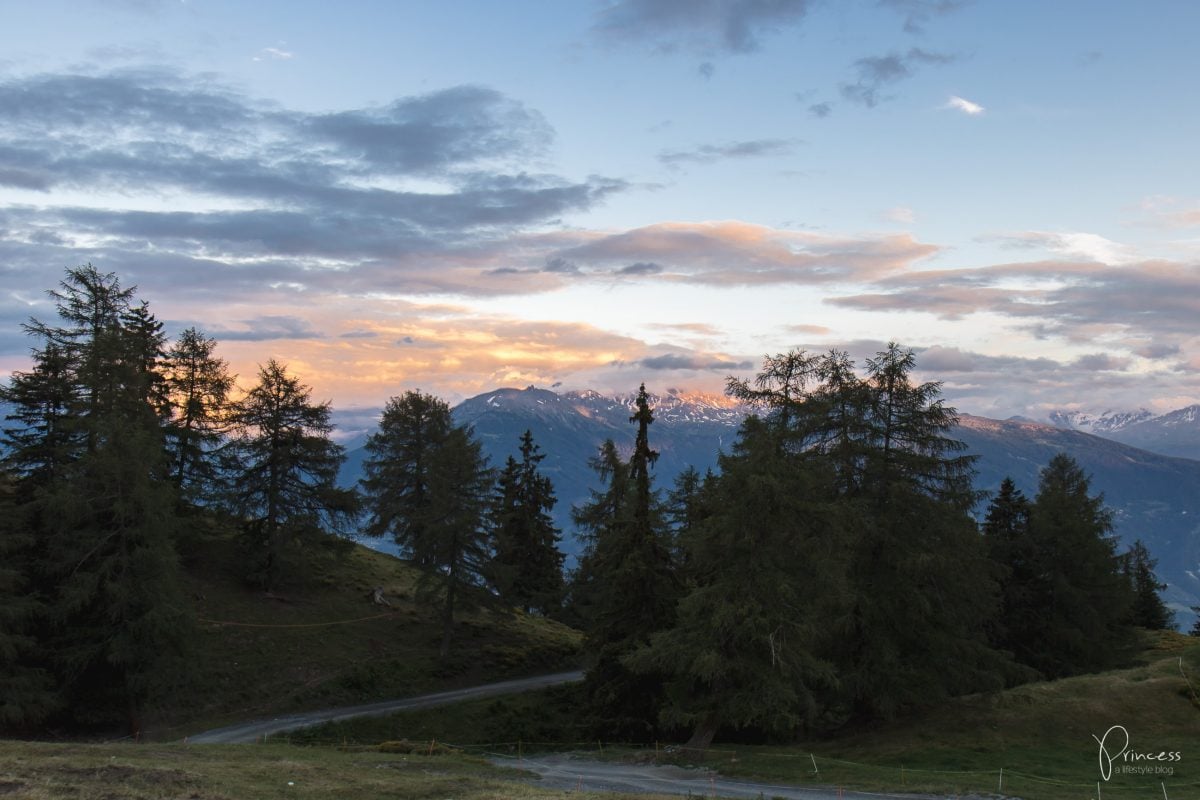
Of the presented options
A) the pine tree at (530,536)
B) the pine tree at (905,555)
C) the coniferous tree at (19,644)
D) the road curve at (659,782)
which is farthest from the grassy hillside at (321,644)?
the pine tree at (905,555)

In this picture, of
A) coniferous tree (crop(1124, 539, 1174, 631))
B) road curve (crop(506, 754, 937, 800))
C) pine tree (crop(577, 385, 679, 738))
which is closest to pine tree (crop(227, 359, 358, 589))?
pine tree (crop(577, 385, 679, 738))

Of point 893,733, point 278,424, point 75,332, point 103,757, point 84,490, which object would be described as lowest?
point 893,733

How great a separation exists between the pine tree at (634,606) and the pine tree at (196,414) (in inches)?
1041

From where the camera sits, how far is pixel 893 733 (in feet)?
113

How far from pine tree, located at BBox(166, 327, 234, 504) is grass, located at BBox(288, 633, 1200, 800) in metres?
20.0

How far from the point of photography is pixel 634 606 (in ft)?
126

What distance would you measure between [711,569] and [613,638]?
28.1ft

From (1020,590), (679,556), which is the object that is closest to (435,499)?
(679,556)

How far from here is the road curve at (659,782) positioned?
2419 centimetres

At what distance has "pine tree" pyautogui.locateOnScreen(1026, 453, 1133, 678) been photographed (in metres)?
51.9

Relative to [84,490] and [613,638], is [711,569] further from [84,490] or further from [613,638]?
[84,490]

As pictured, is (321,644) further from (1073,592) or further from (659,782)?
(1073,592)

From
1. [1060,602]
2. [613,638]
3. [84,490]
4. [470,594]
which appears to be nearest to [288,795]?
[613,638]

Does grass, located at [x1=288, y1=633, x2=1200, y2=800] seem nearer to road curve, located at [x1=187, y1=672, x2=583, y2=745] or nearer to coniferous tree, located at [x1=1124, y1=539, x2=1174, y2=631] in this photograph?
road curve, located at [x1=187, y1=672, x2=583, y2=745]
